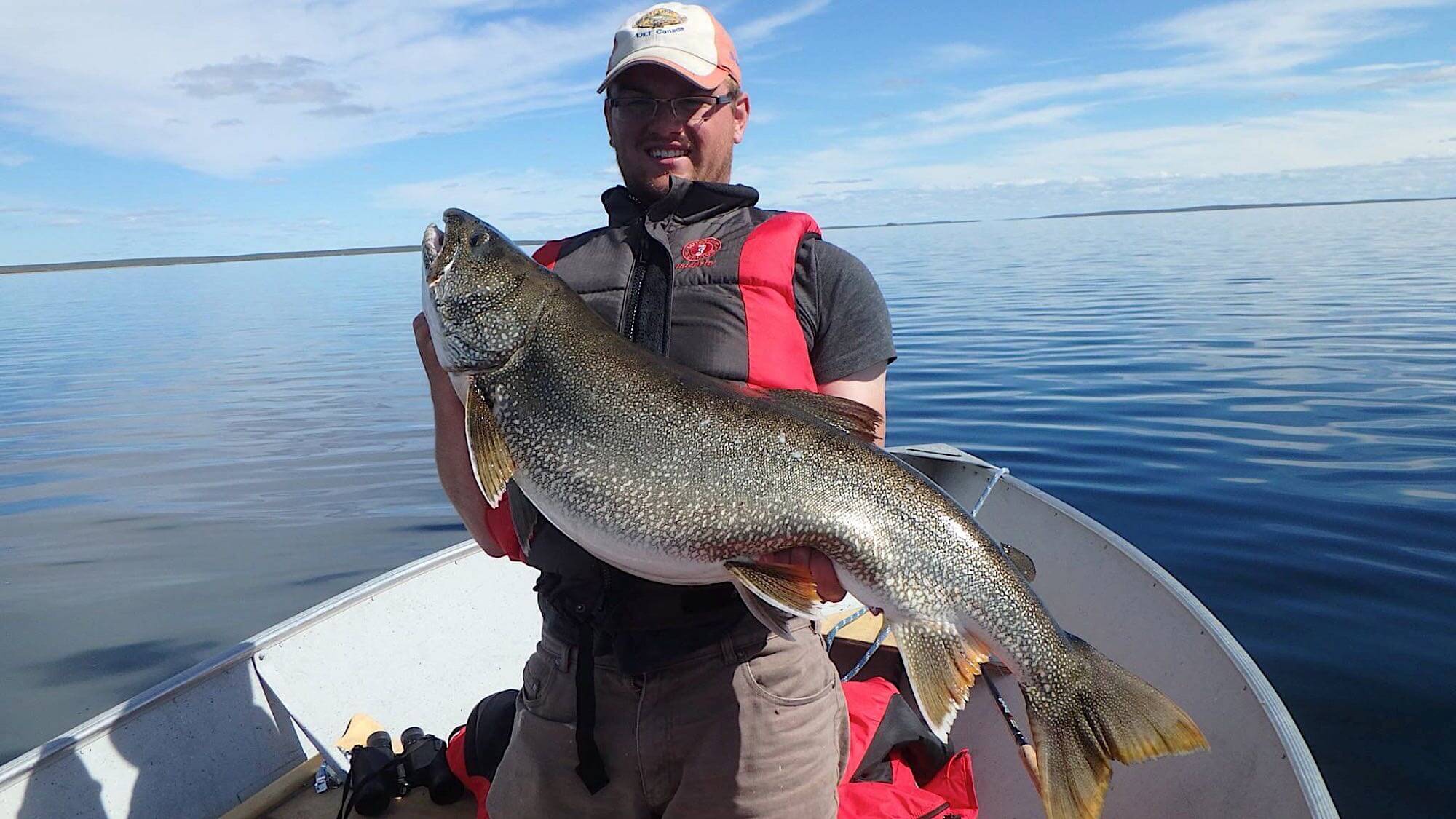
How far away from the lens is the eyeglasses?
3.01 m

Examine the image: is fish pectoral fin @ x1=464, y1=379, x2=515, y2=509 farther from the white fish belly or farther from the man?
the man

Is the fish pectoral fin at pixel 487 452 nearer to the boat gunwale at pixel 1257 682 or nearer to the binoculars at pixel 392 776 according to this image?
the binoculars at pixel 392 776

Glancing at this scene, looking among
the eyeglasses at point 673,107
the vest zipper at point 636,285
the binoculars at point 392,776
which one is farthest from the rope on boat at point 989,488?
the eyeglasses at point 673,107

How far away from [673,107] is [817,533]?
152 centimetres

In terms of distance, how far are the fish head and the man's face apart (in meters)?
0.53

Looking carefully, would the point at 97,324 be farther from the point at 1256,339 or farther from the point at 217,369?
the point at 1256,339

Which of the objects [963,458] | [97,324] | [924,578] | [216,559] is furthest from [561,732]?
[97,324]

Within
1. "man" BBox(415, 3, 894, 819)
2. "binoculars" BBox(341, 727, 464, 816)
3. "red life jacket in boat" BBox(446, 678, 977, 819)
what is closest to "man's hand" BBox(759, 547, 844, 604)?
"man" BBox(415, 3, 894, 819)

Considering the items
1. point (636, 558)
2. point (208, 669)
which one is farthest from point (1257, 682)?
point (208, 669)

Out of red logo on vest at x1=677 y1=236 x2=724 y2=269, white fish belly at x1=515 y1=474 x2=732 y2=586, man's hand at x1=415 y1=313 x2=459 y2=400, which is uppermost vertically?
red logo on vest at x1=677 y1=236 x2=724 y2=269

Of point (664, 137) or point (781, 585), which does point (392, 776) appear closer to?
point (781, 585)

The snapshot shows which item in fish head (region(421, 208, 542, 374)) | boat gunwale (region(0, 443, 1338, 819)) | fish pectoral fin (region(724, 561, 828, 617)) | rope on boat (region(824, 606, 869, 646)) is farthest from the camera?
rope on boat (region(824, 606, 869, 646))

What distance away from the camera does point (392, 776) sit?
165 inches

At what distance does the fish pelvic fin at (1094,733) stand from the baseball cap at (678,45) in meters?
2.12
